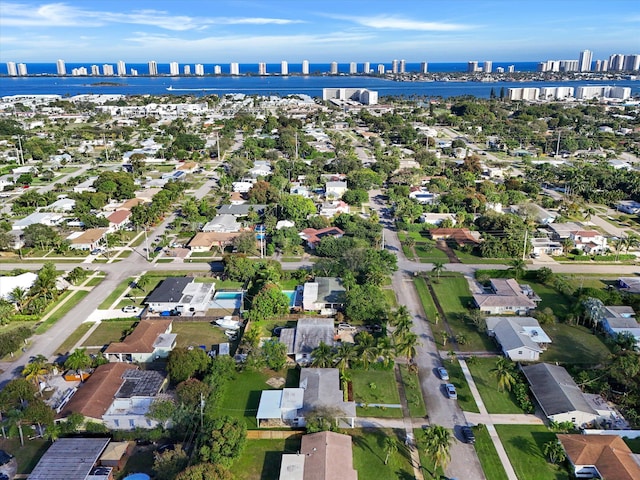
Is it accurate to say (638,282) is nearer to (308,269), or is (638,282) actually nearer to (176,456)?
(308,269)

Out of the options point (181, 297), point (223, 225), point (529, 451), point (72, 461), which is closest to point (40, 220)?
point (223, 225)

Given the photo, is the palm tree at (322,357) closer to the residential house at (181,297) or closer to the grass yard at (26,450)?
the residential house at (181,297)

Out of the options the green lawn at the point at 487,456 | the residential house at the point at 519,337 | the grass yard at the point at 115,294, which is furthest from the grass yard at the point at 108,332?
the residential house at the point at 519,337

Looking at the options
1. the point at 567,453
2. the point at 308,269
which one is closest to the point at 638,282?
the point at 567,453

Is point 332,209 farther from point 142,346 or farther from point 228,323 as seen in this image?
point 142,346

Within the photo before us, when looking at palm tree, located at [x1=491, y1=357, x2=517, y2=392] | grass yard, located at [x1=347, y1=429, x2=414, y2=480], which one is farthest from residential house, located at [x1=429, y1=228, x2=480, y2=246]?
grass yard, located at [x1=347, y1=429, x2=414, y2=480]
